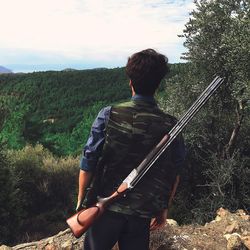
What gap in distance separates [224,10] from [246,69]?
143 inches

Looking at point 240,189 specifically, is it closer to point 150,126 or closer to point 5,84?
point 150,126

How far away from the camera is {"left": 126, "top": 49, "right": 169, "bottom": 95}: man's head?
3719 millimetres

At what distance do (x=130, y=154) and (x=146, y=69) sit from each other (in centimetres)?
68

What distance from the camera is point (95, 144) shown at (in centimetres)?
368

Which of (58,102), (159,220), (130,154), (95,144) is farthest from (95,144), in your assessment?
(58,102)

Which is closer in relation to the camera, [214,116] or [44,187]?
[214,116]

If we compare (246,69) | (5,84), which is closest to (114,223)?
(246,69)

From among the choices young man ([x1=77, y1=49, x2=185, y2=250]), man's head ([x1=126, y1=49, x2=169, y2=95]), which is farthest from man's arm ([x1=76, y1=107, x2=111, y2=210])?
man's head ([x1=126, y1=49, x2=169, y2=95])

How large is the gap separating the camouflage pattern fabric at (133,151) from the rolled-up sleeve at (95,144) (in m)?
0.04

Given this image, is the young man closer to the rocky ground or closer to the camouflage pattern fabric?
the camouflage pattern fabric

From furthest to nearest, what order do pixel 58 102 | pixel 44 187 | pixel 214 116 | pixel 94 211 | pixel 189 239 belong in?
pixel 58 102
pixel 44 187
pixel 214 116
pixel 189 239
pixel 94 211

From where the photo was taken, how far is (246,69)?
1606cm

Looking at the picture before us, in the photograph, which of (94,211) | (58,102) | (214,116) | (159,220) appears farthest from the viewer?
(58,102)

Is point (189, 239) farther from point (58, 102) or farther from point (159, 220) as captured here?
point (58, 102)
